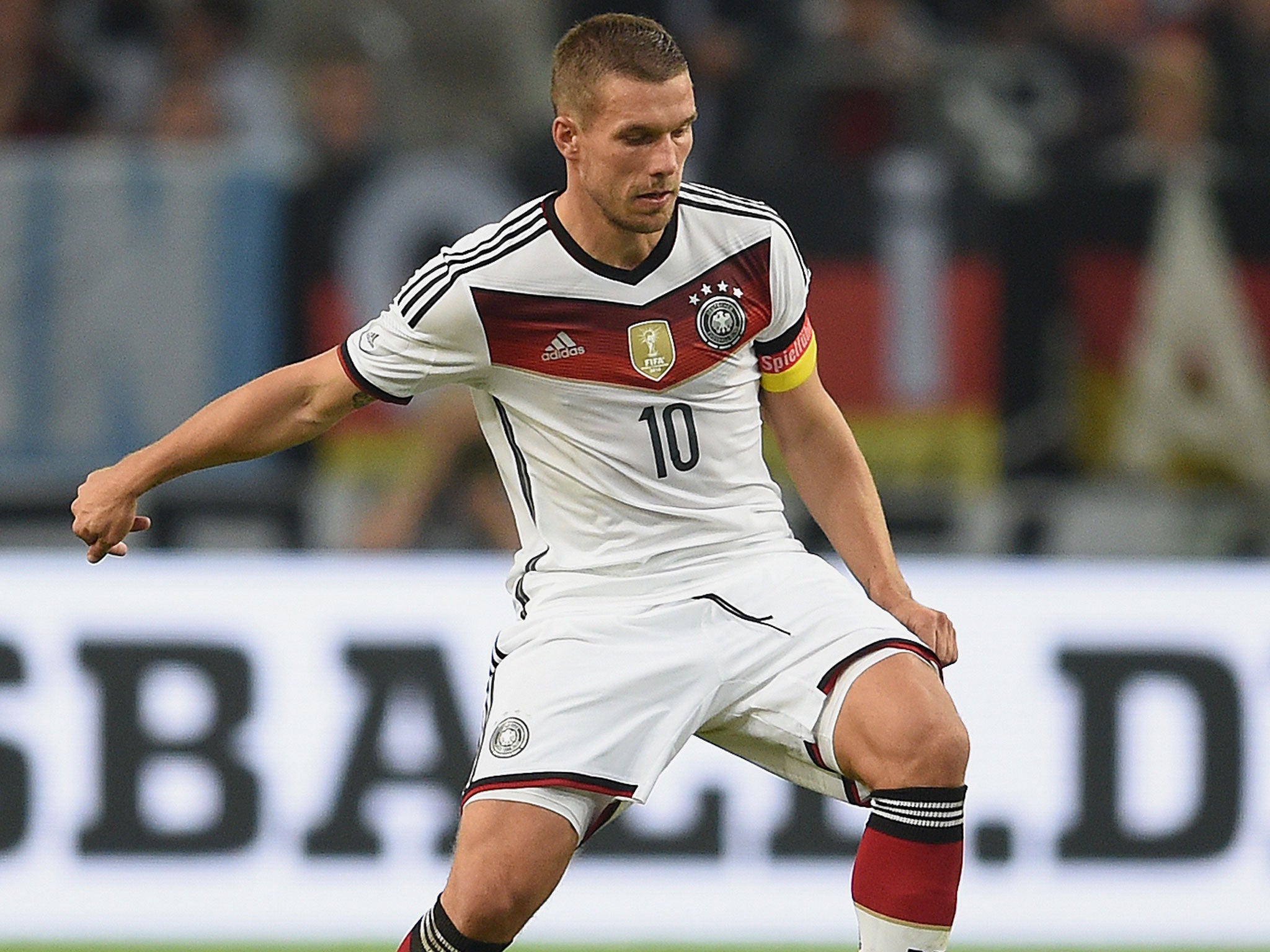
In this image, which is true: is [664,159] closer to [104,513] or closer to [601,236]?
[601,236]

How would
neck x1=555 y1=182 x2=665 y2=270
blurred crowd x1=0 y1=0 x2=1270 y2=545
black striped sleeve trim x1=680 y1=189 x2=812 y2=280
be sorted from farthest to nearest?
blurred crowd x1=0 y1=0 x2=1270 y2=545
black striped sleeve trim x1=680 y1=189 x2=812 y2=280
neck x1=555 y1=182 x2=665 y2=270

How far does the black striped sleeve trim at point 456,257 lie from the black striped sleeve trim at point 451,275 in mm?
11

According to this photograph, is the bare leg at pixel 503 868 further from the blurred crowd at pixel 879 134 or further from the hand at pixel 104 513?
the blurred crowd at pixel 879 134

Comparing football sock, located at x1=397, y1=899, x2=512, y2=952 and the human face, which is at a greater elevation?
the human face

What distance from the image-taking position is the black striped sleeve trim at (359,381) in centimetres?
420

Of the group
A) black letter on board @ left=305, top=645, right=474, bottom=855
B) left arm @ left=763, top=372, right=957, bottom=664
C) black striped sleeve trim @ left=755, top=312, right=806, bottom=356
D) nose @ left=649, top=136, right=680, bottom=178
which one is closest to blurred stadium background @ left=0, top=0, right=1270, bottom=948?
black letter on board @ left=305, top=645, right=474, bottom=855

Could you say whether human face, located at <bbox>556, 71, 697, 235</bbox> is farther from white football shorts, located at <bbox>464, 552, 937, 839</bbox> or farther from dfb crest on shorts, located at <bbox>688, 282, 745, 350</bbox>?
white football shorts, located at <bbox>464, 552, 937, 839</bbox>

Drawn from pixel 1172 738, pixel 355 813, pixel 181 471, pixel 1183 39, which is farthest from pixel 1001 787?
pixel 1183 39

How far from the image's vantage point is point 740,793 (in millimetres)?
6582

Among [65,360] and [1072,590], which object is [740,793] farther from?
[65,360]

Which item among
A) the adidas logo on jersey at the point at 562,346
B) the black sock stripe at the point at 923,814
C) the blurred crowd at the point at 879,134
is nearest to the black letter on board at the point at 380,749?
the blurred crowd at the point at 879,134

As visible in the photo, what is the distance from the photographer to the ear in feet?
13.6

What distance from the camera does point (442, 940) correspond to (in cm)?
406

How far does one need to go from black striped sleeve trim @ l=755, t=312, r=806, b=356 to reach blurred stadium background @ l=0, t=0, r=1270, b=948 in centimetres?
248
